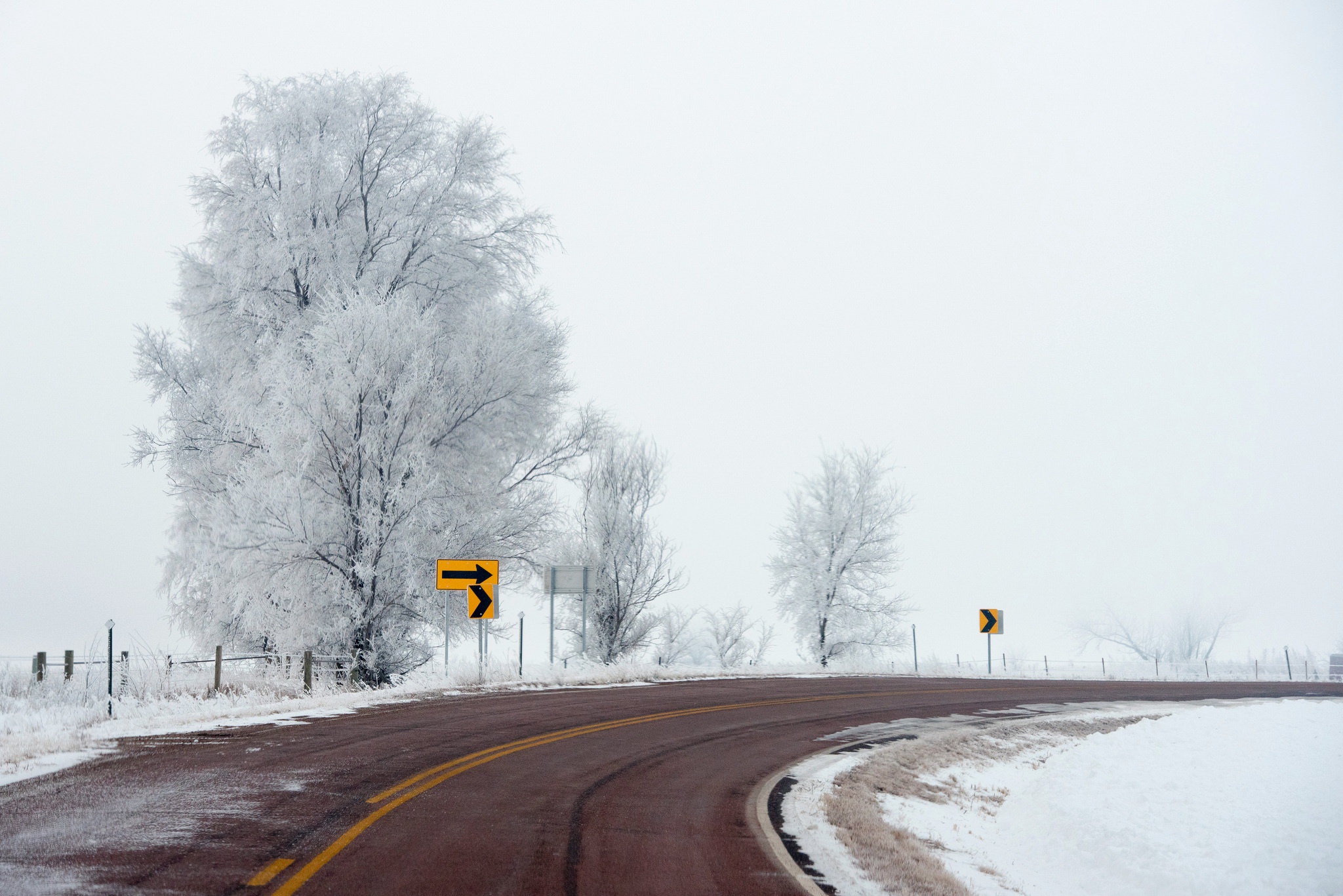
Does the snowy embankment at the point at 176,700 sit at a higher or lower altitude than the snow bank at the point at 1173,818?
higher

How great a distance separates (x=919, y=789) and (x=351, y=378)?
575 inches

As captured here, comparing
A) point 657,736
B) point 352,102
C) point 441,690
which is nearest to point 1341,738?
point 657,736

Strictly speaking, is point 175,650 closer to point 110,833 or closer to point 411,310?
point 411,310

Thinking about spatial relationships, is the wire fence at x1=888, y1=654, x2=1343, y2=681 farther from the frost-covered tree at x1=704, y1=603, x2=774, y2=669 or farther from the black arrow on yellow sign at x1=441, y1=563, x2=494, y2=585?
the black arrow on yellow sign at x1=441, y1=563, x2=494, y2=585

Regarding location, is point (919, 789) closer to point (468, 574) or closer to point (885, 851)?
point (885, 851)

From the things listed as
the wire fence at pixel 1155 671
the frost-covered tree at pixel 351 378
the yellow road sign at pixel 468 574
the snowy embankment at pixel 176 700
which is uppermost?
the frost-covered tree at pixel 351 378

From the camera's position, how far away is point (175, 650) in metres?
22.6

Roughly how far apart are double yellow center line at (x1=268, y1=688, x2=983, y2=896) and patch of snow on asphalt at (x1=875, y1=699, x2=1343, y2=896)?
4070 millimetres

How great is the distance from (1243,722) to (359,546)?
65.3 ft

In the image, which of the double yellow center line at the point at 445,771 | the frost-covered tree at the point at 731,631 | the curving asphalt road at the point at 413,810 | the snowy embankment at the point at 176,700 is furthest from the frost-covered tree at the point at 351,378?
the frost-covered tree at the point at 731,631

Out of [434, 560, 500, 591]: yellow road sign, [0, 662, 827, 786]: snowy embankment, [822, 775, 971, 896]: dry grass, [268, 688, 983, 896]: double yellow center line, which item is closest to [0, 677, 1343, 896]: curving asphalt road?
[268, 688, 983, 896]: double yellow center line

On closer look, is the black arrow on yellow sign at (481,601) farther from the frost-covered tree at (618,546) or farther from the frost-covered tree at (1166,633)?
the frost-covered tree at (1166,633)

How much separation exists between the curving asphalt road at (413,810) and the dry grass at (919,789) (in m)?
1.03

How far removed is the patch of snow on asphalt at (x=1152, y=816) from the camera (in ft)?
33.1
